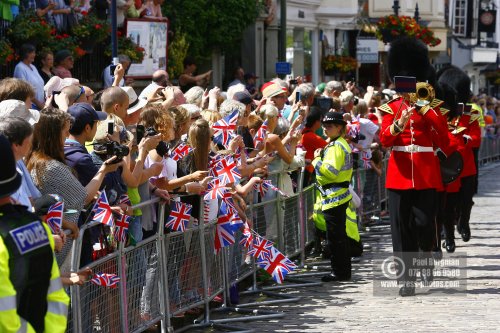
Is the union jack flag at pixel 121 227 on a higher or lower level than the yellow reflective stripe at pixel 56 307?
lower

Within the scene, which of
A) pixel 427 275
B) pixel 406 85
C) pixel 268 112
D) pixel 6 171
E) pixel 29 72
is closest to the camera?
pixel 6 171

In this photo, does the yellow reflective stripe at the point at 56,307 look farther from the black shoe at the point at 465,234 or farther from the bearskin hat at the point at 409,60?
the black shoe at the point at 465,234

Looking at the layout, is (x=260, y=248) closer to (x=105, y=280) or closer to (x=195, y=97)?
(x=195, y=97)

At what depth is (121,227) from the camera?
857 cm

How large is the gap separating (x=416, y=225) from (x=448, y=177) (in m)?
1.52

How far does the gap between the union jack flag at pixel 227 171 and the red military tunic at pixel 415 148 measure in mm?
1909

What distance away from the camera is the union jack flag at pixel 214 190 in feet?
34.6

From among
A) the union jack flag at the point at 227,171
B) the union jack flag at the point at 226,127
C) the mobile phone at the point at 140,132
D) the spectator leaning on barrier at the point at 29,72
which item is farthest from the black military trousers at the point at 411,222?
the spectator leaning on barrier at the point at 29,72

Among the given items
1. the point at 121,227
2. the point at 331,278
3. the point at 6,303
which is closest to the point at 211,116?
the point at 331,278

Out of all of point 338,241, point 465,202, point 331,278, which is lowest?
point 331,278

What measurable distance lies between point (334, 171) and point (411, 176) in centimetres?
117

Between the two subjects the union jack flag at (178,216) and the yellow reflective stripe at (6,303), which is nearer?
the yellow reflective stripe at (6,303)

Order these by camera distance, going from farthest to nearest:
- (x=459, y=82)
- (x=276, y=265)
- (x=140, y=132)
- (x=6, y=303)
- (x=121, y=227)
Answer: (x=459, y=82) → (x=276, y=265) → (x=140, y=132) → (x=121, y=227) → (x=6, y=303)

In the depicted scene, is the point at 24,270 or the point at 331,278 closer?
the point at 24,270
